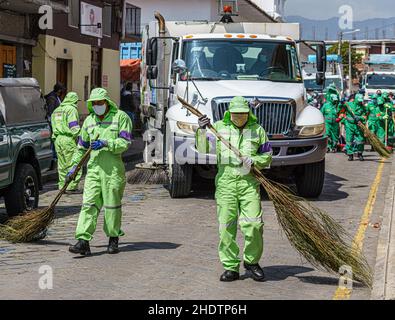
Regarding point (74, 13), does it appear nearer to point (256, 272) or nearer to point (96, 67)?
point (96, 67)

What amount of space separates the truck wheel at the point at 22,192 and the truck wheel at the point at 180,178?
265cm

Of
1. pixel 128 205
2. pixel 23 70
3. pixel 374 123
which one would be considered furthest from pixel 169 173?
pixel 374 123

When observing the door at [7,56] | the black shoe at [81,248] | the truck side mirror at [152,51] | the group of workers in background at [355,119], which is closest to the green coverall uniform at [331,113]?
the group of workers in background at [355,119]

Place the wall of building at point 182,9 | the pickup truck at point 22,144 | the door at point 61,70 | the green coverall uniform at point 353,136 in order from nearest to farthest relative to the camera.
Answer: the pickup truck at point 22,144 < the green coverall uniform at point 353,136 < the door at point 61,70 < the wall of building at point 182,9

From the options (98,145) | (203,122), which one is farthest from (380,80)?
(203,122)

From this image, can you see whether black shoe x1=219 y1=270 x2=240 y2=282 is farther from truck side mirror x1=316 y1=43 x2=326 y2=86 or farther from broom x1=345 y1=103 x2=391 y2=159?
broom x1=345 y1=103 x2=391 y2=159

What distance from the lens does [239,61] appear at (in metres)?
14.8

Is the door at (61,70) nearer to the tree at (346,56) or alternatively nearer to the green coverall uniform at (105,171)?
the green coverall uniform at (105,171)

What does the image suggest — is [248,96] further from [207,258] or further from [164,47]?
[207,258]

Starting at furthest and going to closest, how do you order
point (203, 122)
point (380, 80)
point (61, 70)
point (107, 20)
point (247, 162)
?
1. point (380, 80)
2. point (107, 20)
3. point (61, 70)
4. point (203, 122)
5. point (247, 162)

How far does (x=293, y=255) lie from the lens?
945 cm

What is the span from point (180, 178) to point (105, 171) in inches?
187

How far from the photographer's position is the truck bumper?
13.5 m

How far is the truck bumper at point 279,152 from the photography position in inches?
531
